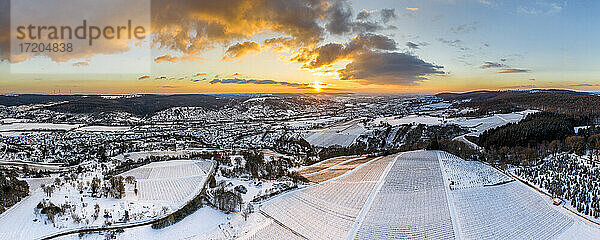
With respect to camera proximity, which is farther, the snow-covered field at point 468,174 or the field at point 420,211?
the snow-covered field at point 468,174

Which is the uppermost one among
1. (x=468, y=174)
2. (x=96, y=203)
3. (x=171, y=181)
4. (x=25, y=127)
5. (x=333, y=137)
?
(x=468, y=174)

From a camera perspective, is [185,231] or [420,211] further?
[420,211]

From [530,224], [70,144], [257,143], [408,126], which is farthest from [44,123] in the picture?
[530,224]

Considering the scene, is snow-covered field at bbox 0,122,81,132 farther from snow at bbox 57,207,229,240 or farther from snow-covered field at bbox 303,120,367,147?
snow at bbox 57,207,229,240

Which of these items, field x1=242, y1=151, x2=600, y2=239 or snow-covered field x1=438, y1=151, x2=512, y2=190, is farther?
snow-covered field x1=438, y1=151, x2=512, y2=190

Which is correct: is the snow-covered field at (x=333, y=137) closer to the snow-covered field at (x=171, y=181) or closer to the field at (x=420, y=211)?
the snow-covered field at (x=171, y=181)

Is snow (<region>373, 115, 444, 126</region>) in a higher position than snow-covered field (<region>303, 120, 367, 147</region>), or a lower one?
higher

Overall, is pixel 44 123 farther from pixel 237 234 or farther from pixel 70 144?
pixel 237 234

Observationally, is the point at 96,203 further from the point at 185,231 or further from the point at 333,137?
the point at 333,137

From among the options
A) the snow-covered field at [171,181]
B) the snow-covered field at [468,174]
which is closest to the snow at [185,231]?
the snow-covered field at [171,181]

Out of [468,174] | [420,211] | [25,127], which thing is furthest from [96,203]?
[25,127]

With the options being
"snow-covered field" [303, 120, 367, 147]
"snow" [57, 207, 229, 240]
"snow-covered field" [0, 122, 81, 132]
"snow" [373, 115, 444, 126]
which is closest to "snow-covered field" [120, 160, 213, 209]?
"snow" [57, 207, 229, 240]

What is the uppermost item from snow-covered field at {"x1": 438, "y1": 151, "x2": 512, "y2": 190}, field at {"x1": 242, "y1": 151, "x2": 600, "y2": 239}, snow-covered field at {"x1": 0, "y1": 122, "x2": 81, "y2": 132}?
snow-covered field at {"x1": 438, "y1": 151, "x2": 512, "y2": 190}
